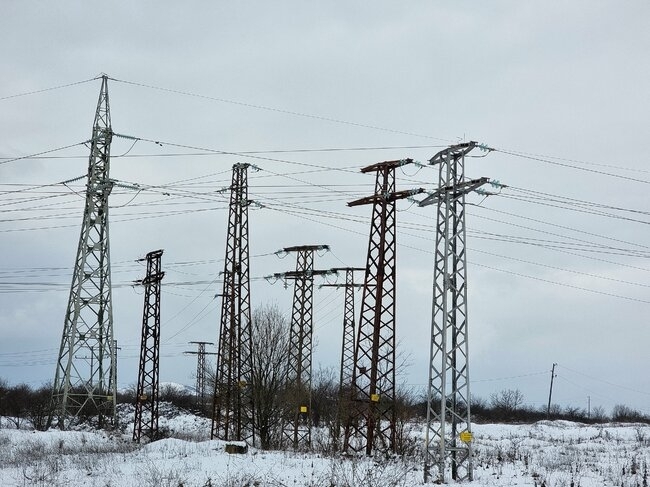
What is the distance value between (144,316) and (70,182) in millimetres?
11261

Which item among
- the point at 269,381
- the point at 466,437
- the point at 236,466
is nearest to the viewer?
the point at 466,437

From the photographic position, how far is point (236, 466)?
25438 mm

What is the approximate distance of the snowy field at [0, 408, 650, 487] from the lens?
21.4 meters

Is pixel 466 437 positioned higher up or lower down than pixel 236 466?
higher up

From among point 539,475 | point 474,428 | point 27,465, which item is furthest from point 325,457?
point 474,428

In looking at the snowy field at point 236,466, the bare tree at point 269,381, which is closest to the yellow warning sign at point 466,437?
the snowy field at point 236,466

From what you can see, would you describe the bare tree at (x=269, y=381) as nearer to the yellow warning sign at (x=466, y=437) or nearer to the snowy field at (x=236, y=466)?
the snowy field at (x=236, y=466)

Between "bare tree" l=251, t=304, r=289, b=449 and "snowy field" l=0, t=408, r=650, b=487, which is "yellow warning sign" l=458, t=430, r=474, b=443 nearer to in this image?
"snowy field" l=0, t=408, r=650, b=487

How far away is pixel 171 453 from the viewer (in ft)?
100

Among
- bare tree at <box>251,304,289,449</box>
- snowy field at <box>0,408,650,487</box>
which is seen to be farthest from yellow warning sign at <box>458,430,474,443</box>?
bare tree at <box>251,304,289,449</box>

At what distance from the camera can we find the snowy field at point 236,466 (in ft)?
70.3

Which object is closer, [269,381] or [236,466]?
[236,466]

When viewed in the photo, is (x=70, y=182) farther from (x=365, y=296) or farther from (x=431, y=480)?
(x=431, y=480)

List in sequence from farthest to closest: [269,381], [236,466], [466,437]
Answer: [269,381]
[236,466]
[466,437]
